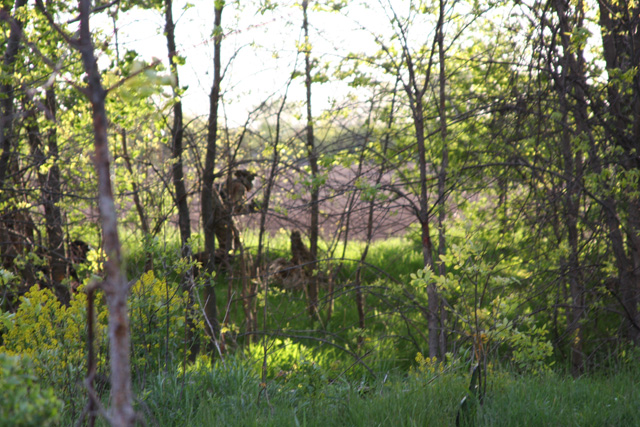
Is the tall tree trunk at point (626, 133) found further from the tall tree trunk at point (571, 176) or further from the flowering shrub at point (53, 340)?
the flowering shrub at point (53, 340)

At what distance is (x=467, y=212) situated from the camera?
609 centimetres

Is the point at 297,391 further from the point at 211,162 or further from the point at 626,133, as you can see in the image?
the point at 211,162

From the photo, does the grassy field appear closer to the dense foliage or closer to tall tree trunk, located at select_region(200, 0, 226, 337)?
the dense foliage

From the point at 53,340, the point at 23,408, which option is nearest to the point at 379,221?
the point at 53,340

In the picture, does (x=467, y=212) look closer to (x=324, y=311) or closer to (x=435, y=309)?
(x=435, y=309)

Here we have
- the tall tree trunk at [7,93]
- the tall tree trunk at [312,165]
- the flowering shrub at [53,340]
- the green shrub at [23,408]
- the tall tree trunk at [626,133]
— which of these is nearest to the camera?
the green shrub at [23,408]

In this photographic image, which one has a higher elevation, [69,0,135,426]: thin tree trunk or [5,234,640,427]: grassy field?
[69,0,135,426]: thin tree trunk

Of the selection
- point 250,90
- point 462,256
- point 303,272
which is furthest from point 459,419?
point 303,272

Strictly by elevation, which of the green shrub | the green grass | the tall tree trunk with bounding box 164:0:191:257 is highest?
the tall tree trunk with bounding box 164:0:191:257

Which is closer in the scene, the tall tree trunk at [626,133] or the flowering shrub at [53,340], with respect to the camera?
the flowering shrub at [53,340]

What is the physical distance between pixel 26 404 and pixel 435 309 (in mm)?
4079

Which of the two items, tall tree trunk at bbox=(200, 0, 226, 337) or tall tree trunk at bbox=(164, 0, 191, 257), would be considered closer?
tall tree trunk at bbox=(164, 0, 191, 257)

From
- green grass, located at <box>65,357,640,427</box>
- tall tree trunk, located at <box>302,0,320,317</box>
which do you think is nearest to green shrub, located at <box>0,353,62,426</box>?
green grass, located at <box>65,357,640,427</box>

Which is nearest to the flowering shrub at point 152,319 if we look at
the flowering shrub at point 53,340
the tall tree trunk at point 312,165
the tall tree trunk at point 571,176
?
the flowering shrub at point 53,340
